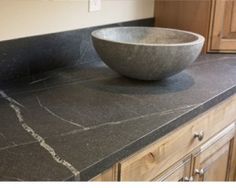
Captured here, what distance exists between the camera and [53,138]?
1.03 m

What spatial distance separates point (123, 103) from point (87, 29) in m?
0.58

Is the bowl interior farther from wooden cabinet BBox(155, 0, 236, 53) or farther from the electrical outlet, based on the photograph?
wooden cabinet BBox(155, 0, 236, 53)

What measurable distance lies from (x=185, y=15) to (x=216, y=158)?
0.81 meters

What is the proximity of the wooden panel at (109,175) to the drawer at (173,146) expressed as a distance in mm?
19

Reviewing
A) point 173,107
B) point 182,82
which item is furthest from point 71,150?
point 182,82

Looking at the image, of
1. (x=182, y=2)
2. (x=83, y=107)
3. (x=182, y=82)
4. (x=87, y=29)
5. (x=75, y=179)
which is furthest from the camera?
(x=182, y=2)

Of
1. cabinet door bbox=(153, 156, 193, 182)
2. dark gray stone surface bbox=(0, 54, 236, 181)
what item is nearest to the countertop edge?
dark gray stone surface bbox=(0, 54, 236, 181)

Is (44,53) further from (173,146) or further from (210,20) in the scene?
(210,20)

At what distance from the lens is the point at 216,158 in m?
1.62

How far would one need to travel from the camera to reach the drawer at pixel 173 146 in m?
1.09

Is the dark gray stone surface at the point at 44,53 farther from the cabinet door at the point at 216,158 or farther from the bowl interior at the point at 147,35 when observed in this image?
the cabinet door at the point at 216,158

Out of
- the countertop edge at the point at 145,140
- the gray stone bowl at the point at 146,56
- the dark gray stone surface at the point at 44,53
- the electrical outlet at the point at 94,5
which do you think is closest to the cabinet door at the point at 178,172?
the countertop edge at the point at 145,140

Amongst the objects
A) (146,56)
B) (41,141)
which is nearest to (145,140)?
(41,141)

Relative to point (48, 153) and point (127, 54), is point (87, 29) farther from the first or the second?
point (48, 153)
